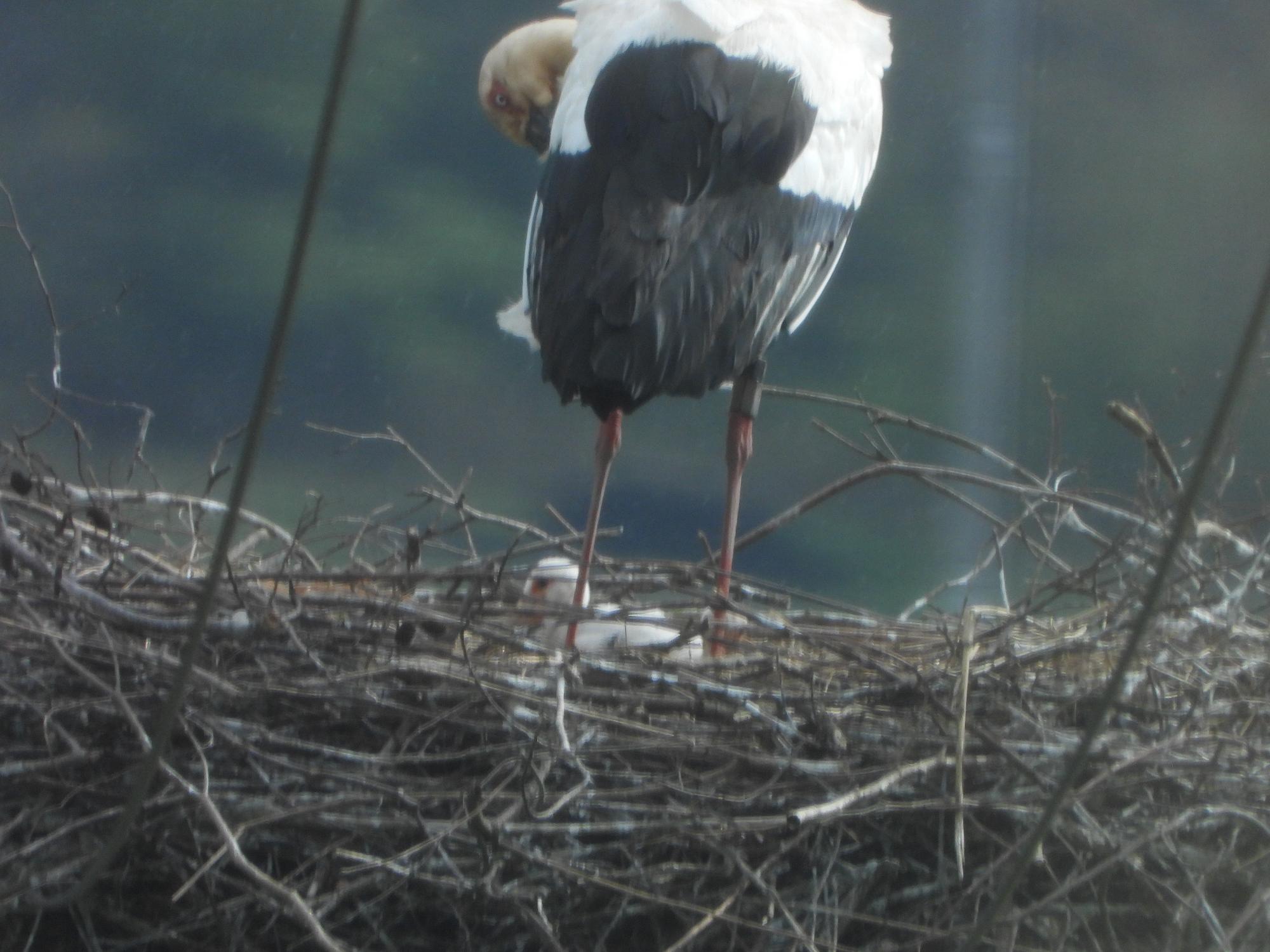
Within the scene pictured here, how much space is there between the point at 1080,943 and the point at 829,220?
4.11 feet

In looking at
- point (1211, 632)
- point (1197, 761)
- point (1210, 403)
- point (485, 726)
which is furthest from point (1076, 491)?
point (485, 726)

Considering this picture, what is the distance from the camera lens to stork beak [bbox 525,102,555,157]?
11.2ft

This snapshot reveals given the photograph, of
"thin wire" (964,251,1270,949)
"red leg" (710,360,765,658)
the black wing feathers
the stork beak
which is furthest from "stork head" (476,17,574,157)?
"thin wire" (964,251,1270,949)

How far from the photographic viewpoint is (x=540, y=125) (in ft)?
11.3

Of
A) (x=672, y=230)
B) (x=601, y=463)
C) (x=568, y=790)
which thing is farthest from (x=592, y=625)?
(x=568, y=790)

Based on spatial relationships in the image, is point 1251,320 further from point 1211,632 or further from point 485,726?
point 1211,632

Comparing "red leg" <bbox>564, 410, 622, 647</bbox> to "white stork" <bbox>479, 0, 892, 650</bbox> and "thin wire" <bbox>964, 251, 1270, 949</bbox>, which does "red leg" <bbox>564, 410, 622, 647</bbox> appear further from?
"thin wire" <bbox>964, 251, 1270, 949</bbox>

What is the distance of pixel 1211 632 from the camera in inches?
80.4

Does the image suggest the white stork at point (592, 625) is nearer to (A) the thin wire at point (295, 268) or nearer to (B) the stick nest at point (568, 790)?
(B) the stick nest at point (568, 790)

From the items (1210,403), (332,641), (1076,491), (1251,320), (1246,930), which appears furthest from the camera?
(1210,403)

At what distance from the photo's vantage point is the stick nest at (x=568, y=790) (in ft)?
5.33

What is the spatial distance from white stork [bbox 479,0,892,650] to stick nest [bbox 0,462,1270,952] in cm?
27

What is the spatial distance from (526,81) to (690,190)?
131 cm

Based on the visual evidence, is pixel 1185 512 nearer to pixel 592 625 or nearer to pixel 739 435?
pixel 592 625
